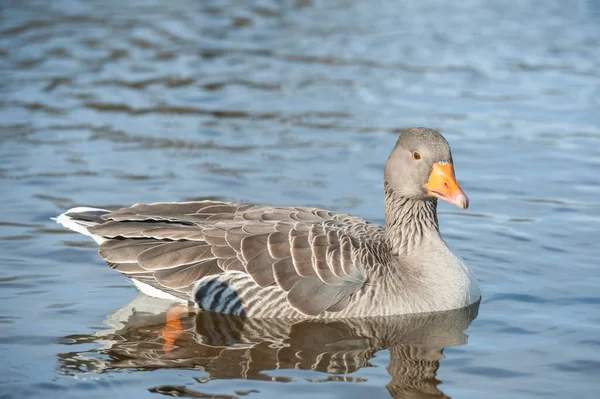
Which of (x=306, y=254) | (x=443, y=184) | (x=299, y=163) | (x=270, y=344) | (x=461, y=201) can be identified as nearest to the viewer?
(x=270, y=344)

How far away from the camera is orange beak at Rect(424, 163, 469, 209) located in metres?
9.35

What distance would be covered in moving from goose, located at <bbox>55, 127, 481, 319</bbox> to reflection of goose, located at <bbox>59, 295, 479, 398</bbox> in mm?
138

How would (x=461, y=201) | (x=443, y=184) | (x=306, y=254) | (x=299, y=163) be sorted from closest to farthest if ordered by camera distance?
(x=461, y=201) < (x=306, y=254) < (x=443, y=184) < (x=299, y=163)

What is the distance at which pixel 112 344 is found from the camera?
8820 mm

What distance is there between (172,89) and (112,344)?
35.0ft

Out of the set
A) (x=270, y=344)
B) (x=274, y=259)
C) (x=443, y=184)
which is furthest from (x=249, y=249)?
(x=443, y=184)

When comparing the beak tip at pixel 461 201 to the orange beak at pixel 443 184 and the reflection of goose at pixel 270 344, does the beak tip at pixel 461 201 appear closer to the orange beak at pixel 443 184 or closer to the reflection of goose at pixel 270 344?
the orange beak at pixel 443 184

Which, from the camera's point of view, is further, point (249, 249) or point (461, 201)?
point (249, 249)

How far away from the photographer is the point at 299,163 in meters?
14.8

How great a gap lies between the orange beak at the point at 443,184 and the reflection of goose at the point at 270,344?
3.93 feet

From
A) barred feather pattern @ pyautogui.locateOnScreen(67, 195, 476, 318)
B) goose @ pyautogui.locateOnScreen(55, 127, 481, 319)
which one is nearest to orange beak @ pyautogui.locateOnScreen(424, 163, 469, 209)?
goose @ pyautogui.locateOnScreen(55, 127, 481, 319)

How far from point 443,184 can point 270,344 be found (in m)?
2.34

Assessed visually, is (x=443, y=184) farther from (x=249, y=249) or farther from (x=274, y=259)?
(x=249, y=249)

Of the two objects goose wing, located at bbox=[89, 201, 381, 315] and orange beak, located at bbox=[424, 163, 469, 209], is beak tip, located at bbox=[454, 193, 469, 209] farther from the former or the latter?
goose wing, located at bbox=[89, 201, 381, 315]
